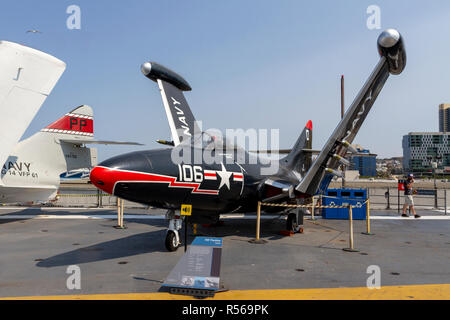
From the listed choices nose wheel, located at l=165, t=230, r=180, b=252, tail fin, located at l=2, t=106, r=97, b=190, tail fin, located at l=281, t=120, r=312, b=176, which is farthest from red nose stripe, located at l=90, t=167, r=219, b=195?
tail fin, located at l=2, t=106, r=97, b=190

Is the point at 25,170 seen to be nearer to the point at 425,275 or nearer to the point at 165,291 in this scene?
the point at 165,291

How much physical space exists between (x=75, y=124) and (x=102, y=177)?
11408 mm

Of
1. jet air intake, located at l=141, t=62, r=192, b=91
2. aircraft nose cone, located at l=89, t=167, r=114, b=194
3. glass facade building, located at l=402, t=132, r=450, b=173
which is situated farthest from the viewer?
glass facade building, located at l=402, t=132, r=450, b=173

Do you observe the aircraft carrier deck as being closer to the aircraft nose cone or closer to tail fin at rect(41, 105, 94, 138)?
the aircraft nose cone

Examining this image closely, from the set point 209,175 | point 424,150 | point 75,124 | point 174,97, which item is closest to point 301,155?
point 174,97

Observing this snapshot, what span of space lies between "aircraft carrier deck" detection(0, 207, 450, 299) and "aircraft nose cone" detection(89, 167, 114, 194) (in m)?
1.64

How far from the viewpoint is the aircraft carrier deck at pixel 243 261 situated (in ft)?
15.7

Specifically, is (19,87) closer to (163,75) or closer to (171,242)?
(163,75)

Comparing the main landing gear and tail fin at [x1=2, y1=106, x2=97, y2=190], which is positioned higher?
tail fin at [x1=2, y1=106, x2=97, y2=190]

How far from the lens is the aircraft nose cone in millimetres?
5359

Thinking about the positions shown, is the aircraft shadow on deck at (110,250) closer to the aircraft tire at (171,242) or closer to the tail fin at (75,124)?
the aircraft tire at (171,242)

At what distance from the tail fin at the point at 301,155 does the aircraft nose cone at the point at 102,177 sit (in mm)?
8644

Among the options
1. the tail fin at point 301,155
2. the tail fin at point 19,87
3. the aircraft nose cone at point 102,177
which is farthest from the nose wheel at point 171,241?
the tail fin at point 301,155
